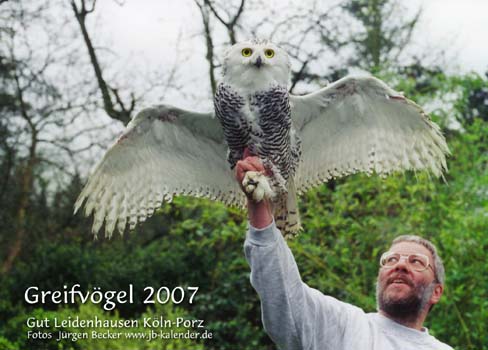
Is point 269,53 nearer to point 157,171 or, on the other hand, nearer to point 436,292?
point 157,171

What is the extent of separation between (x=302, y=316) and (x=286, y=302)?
10cm

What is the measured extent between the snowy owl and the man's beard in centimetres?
59

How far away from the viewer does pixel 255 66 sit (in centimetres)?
208

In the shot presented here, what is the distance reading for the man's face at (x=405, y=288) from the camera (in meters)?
1.91

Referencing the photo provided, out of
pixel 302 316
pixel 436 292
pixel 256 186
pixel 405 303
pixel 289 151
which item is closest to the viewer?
pixel 256 186

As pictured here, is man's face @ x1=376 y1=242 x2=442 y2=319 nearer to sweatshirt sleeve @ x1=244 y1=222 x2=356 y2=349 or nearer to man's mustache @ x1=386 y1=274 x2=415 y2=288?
man's mustache @ x1=386 y1=274 x2=415 y2=288

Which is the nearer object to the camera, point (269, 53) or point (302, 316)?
point (302, 316)

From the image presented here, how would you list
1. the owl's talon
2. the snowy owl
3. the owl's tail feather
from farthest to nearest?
the snowy owl < the owl's tail feather < the owl's talon

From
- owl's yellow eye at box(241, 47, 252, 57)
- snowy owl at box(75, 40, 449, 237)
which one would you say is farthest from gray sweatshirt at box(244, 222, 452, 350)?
owl's yellow eye at box(241, 47, 252, 57)

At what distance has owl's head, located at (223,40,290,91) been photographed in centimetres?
209

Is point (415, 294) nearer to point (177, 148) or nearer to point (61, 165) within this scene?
point (177, 148)

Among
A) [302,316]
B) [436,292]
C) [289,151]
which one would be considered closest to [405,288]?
[436,292]

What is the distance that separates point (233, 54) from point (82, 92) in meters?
6.22

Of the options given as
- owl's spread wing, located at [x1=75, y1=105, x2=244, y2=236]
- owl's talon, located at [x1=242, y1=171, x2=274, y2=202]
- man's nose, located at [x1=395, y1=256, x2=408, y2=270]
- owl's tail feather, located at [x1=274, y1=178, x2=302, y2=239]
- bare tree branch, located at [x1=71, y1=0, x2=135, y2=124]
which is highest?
bare tree branch, located at [x1=71, y1=0, x2=135, y2=124]
